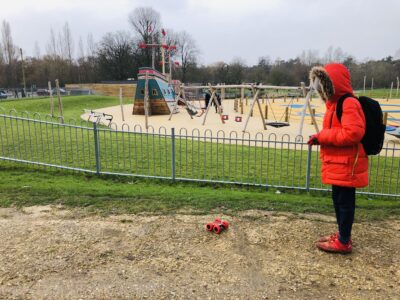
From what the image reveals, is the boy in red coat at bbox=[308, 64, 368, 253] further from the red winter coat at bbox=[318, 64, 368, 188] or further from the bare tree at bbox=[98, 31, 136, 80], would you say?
the bare tree at bbox=[98, 31, 136, 80]

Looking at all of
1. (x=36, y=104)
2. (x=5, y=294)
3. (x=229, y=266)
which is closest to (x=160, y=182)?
(x=229, y=266)

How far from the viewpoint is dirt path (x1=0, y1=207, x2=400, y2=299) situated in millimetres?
2727

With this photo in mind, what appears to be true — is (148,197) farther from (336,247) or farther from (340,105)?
(340,105)

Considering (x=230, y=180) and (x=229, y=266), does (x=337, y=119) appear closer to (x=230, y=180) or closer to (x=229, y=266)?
(x=229, y=266)

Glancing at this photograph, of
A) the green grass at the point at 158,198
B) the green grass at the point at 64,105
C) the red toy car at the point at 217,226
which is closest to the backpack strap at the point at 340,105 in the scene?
the red toy car at the point at 217,226

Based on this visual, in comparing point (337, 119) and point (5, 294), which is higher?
point (337, 119)

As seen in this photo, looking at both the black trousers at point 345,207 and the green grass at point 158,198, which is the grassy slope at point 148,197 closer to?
the green grass at point 158,198

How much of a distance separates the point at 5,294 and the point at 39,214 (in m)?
1.81

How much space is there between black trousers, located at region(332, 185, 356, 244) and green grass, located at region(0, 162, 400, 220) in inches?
51.3

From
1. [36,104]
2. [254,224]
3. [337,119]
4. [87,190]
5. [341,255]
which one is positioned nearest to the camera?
[337,119]

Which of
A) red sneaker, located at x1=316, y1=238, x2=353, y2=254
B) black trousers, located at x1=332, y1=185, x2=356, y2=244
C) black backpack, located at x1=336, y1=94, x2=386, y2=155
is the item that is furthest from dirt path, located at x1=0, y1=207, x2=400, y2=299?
black backpack, located at x1=336, y1=94, x2=386, y2=155

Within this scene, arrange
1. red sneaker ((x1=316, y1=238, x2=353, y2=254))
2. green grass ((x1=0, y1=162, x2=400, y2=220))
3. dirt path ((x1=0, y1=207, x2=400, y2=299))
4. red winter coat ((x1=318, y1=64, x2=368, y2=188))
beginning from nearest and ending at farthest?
dirt path ((x1=0, y1=207, x2=400, y2=299)), red winter coat ((x1=318, y1=64, x2=368, y2=188)), red sneaker ((x1=316, y1=238, x2=353, y2=254)), green grass ((x1=0, y1=162, x2=400, y2=220))

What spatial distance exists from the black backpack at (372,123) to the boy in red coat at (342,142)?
0.06 metres

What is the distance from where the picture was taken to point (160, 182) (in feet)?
20.3
